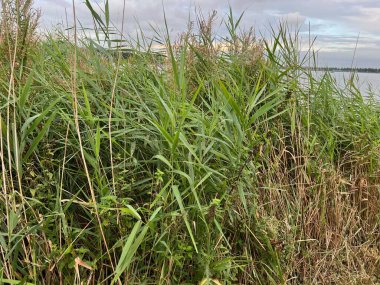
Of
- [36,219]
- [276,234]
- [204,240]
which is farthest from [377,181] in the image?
[36,219]

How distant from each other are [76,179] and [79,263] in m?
0.50

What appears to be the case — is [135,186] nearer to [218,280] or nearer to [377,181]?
[218,280]

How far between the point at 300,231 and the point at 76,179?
1.34m

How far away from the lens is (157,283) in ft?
6.11

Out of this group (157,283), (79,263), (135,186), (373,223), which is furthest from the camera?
(373,223)

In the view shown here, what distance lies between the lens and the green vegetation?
71.8 inches

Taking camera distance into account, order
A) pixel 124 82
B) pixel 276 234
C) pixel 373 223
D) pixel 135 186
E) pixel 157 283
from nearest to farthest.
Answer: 1. pixel 157 283
2. pixel 135 186
3. pixel 276 234
4. pixel 124 82
5. pixel 373 223

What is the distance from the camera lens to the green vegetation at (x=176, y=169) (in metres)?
1.82

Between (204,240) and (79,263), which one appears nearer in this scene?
(79,263)

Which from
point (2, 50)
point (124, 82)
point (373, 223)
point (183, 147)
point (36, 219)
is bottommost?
point (373, 223)

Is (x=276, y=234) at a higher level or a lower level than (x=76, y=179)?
lower

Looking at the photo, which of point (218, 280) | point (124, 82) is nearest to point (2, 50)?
point (124, 82)

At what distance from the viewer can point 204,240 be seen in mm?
1977

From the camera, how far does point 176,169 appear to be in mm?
2027
